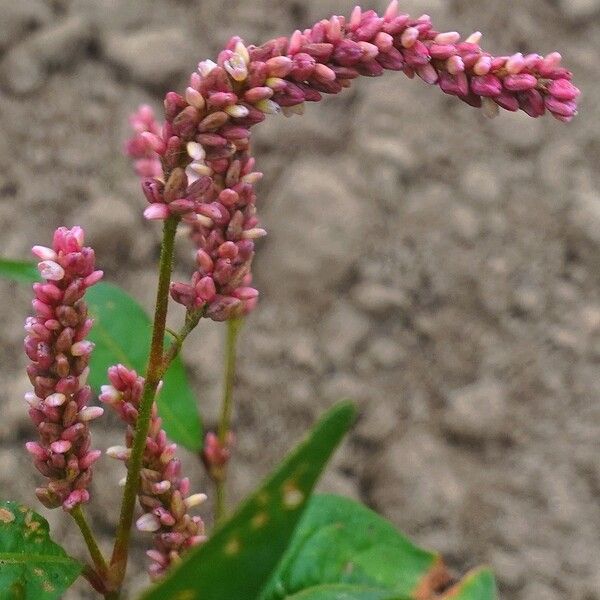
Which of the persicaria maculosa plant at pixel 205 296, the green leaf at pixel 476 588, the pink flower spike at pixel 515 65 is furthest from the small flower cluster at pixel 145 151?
the green leaf at pixel 476 588

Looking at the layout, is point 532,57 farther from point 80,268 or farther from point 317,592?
point 317,592

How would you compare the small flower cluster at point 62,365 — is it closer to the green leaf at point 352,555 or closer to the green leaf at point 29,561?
the green leaf at point 29,561

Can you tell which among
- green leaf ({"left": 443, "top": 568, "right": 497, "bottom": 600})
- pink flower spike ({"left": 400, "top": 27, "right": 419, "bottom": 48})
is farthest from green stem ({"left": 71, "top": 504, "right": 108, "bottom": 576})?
pink flower spike ({"left": 400, "top": 27, "right": 419, "bottom": 48})

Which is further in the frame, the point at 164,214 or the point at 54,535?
the point at 54,535

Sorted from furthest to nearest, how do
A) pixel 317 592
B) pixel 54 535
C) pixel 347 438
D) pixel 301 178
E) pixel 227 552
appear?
pixel 301 178 < pixel 347 438 < pixel 54 535 < pixel 317 592 < pixel 227 552

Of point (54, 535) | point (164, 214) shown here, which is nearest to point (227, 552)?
point (164, 214)

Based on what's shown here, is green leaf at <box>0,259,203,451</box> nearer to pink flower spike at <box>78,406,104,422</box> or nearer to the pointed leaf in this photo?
the pointed leaf
